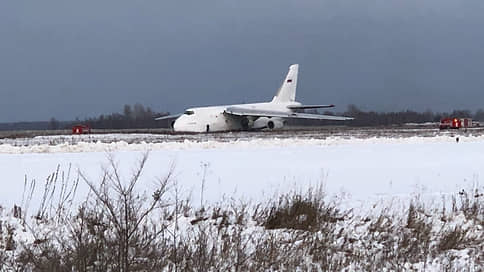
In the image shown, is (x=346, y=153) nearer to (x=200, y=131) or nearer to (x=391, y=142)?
(x=391, y=142)

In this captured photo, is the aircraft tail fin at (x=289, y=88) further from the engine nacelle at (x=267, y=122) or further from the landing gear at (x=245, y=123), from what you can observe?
the landing gear at (x=245, y=123)

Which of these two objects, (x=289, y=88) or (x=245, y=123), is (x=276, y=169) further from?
(x=289, y=88)

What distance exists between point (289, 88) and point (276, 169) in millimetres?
39748

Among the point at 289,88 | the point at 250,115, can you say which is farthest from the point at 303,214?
the point at 289,88

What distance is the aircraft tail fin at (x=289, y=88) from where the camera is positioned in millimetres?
53781

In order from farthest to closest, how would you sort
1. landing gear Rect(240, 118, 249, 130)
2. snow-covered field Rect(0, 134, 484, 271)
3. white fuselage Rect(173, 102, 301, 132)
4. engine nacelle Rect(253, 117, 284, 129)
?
engine nacelle Rect(253, 117, 284, 129) → landing gear Rect(240, 118, 249, 130) → white fuselage Rect(173, 102, 301, 132) → snow-covered field Rect(0, 134, 484, 271)

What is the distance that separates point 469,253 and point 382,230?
4.01 feet

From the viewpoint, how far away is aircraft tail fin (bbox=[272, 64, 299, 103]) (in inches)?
2117

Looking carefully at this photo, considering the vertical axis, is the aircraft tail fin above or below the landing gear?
above

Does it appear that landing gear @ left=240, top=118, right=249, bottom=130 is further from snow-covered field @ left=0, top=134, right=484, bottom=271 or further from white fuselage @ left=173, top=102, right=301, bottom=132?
snow-covered field @ left=0, top=134, right=484, bottom=271

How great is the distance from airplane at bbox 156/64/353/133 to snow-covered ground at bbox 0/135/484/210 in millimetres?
20941

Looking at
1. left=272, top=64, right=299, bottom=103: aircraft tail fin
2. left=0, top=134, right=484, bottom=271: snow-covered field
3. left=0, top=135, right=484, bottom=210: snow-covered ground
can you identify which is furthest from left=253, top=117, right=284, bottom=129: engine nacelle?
left=0, top=134, right=484, bottom=271: snow-covered field

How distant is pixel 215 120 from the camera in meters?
46.7

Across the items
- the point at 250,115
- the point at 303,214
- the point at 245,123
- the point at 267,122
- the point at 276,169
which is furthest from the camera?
the point at 267,122
